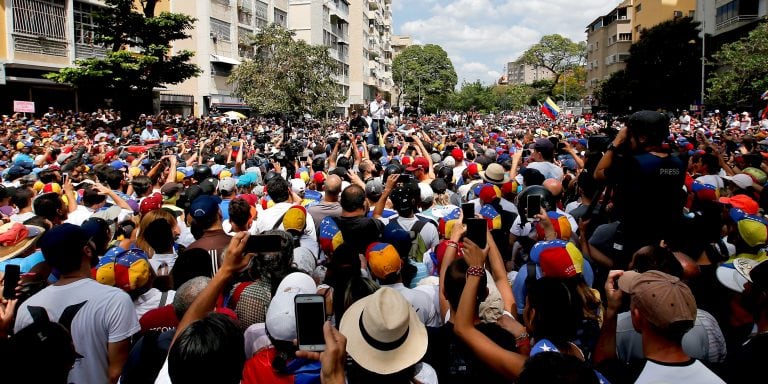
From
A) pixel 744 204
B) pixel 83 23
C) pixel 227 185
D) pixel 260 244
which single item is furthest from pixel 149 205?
pixel 83 23

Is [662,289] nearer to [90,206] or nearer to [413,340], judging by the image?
[413,340]

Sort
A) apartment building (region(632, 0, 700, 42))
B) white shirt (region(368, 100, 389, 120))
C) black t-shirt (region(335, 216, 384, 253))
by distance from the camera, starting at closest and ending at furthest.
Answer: black t-shirt (region(335, 216, 384, 253)) < white shirt (region(368, 100, 389, 120)) < apartment building (region(632, 0, 700, 42))

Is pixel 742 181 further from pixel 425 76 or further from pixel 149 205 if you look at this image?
pixel 425 76

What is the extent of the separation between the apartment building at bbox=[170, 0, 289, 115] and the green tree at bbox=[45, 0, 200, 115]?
12377 mm

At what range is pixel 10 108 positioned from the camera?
26.4m

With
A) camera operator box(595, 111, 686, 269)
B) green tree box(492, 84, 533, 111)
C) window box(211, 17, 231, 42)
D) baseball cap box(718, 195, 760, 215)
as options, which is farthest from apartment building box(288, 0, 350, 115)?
camera operator box(595, 111, 686, 269)

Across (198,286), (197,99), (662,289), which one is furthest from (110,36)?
(662,289)

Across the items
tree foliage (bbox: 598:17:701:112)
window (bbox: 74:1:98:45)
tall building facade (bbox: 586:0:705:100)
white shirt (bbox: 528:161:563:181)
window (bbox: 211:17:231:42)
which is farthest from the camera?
tall building facade (bbox: 586:0:705:100)

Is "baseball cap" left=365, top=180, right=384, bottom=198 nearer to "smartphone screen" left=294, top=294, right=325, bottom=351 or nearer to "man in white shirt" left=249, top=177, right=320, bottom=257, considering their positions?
"man in white shirt" left=249, top=177, right=320, bottom=257

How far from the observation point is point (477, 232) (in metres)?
2.92

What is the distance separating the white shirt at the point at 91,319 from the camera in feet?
10.0

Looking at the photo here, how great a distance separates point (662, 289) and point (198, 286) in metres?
2.51

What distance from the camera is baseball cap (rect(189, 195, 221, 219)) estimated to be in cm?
483

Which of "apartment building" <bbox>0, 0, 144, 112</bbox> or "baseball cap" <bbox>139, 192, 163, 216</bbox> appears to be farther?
"apartment building" <bbox>0, 0, 144, 112</bbox>
